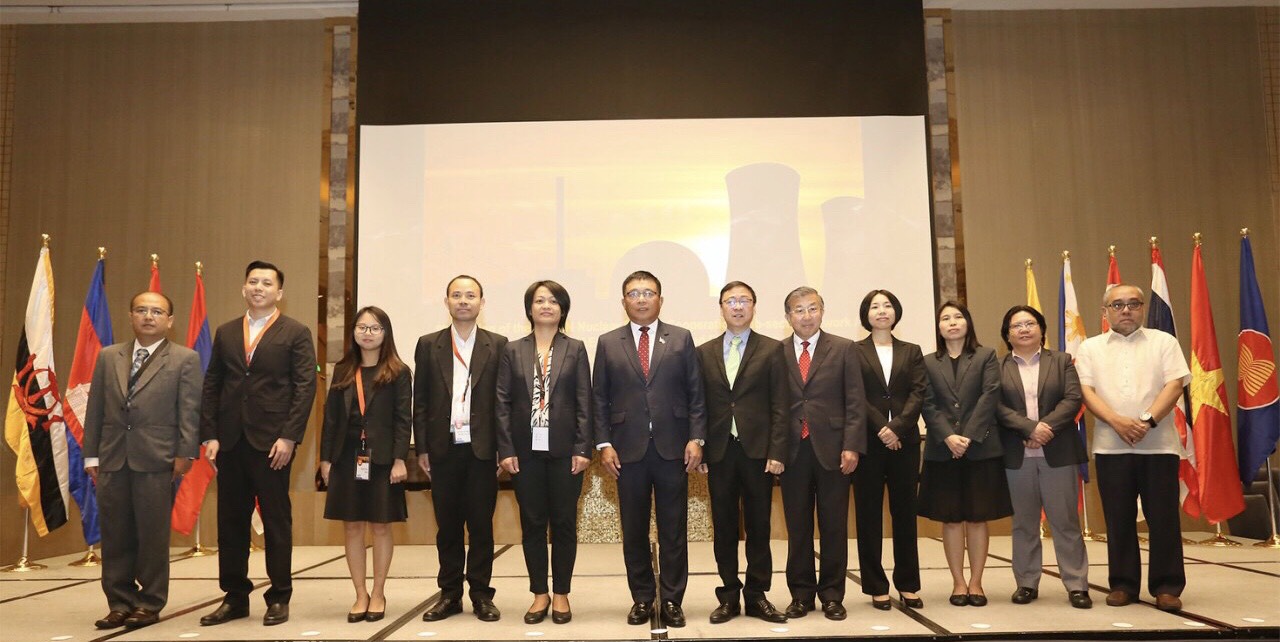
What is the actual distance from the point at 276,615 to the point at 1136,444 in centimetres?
367

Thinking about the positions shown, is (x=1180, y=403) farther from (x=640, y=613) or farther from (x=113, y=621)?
(x=113, y=621)

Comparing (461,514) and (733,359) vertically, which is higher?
(733,359)

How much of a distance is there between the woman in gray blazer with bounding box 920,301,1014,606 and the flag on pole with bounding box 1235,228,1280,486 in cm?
316

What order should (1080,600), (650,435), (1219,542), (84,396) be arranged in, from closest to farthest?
(650,435) → (1080,600) → (84,396) → (1219,542)

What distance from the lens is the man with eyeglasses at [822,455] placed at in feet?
11.9

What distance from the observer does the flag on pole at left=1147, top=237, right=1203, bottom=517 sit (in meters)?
5.83

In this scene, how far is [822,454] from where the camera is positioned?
142 inches

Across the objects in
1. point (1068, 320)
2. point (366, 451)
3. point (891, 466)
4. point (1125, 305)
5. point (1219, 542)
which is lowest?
point (1219, 542)

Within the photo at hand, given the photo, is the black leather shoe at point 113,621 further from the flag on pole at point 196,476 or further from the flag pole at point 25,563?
the flag pole at point 25,563

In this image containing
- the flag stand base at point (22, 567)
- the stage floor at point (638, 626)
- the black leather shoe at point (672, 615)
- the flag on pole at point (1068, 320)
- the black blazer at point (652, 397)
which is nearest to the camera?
the stage floor at point (638, 626)

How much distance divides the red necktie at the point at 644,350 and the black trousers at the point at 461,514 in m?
0.76

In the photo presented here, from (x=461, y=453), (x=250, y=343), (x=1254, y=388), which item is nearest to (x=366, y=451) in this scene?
(x=461, y=453)

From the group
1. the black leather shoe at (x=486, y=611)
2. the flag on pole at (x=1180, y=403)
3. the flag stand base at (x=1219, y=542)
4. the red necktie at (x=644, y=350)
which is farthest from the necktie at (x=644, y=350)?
the flag stand base at (x=1219, y=542)

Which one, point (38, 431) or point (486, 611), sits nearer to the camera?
point (486, 611)
